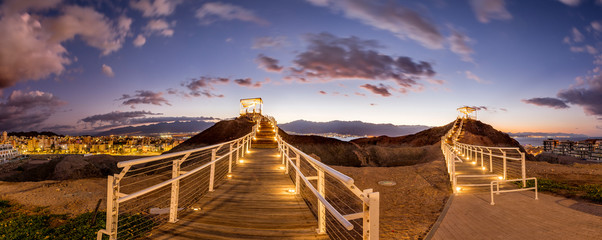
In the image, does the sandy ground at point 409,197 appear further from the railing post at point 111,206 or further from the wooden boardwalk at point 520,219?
the railing post at point 111,206

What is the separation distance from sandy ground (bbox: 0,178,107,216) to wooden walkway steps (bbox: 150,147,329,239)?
9.26 m

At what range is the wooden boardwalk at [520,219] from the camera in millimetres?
5598

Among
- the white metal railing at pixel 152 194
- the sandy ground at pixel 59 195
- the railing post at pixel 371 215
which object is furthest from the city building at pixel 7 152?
the railing post at pixel 371 215

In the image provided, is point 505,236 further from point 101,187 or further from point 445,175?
point 101,187

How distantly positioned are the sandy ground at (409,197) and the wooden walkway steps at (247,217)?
3.32 metres

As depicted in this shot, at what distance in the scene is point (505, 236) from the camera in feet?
18.2

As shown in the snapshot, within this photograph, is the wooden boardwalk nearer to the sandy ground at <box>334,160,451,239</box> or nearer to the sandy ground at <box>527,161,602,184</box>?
the sandy ground at <box>334,160,451,239</box>

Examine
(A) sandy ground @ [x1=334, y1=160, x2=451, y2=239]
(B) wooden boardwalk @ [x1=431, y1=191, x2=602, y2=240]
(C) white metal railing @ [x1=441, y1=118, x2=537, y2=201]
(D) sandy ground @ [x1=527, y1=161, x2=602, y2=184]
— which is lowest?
(A) sandy ground @ [x1=334, y1=160, x2=451, y2=239]

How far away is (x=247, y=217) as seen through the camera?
4410 millimetres

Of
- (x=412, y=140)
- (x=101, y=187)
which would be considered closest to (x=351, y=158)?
(x=412, y=140)

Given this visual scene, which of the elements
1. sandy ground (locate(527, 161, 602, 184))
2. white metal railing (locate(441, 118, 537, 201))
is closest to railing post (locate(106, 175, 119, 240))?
white metal railing (locate(441, 118, 537, 201))

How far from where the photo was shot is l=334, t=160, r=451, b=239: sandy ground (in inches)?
287

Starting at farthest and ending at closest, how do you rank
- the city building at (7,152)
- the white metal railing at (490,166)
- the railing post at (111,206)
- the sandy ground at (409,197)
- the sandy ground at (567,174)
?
the city building at (7,152) < the sandy ground at (567,174) < the white metal railing at (490,166) < the sandy ground at (409,197) < the railing post at (111,206)

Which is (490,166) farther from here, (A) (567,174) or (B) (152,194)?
(B) (152,194)
